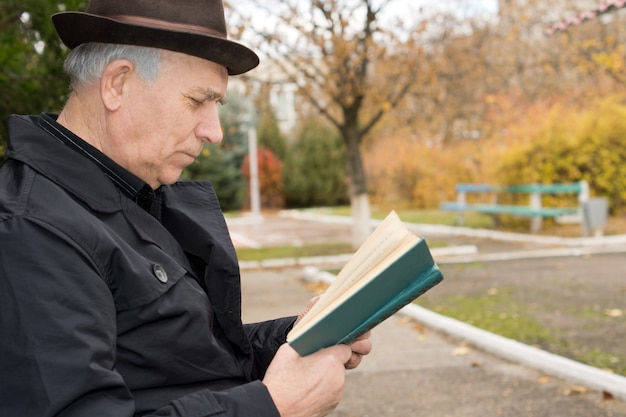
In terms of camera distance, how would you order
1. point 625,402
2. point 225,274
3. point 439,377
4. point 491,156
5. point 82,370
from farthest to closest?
point 491,156 < point 439,377 < point 625,402 < point 225,274 < point 82,370

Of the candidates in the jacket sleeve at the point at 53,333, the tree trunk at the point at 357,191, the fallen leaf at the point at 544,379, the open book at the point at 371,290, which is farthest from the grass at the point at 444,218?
the jacket sleeve at the point at 53,333

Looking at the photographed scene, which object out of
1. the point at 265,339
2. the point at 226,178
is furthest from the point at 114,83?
the point at 226,178

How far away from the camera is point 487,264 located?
1160 cm

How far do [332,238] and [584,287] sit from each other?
33.6 feet

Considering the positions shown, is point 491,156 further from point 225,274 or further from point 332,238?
point 225,274

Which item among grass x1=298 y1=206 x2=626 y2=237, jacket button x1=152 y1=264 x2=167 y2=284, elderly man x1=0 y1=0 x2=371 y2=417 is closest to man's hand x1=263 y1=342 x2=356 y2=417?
elderly man x1=0 y1=0 x2=371 y2=417

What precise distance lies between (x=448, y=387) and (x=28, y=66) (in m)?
3.73

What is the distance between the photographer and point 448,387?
5.40 metres

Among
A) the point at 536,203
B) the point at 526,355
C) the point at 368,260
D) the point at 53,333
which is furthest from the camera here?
the point at 536,203

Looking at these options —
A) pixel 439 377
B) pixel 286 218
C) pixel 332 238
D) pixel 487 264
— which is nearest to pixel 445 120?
pixel 286 218

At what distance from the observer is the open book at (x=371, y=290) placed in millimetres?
1436

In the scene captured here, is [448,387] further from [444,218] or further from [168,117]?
[444,218]

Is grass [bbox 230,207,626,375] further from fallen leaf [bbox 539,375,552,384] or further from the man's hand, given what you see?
the man's hand

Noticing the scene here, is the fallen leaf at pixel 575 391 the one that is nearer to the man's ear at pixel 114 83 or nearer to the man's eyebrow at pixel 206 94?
the man's eyebrow at pixel 206 94
